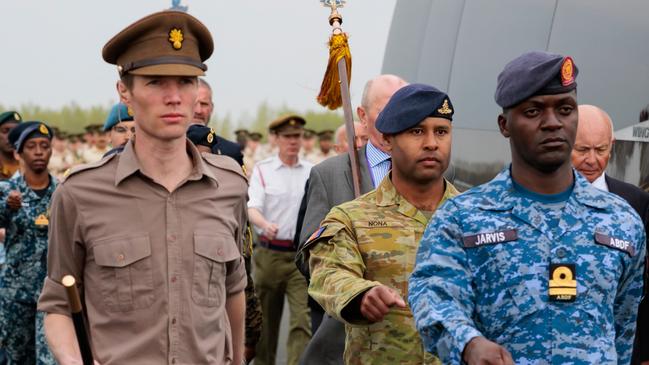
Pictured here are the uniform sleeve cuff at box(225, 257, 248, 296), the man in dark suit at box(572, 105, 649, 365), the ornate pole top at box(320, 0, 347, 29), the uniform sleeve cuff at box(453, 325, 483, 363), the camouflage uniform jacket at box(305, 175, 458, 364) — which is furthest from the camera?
the ornate pole top at box(320, 0, 347, 29)

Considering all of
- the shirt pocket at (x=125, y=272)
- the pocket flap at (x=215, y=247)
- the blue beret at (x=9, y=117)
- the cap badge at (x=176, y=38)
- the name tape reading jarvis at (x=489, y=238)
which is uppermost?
the cap badge at (x=176, y=38)

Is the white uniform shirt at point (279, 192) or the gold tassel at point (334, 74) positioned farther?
the white uniform shirt at point (279, 192)

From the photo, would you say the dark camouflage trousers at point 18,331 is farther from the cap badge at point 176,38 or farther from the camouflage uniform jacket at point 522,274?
the camouflage uniform jacket at point 522,274

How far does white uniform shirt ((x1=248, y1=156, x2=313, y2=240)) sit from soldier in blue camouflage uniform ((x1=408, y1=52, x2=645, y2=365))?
6.98 metres

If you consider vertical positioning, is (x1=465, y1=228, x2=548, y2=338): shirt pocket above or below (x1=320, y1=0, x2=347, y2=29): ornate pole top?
below

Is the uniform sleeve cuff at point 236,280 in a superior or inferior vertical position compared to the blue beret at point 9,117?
superior

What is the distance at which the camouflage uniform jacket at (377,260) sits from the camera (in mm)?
4898

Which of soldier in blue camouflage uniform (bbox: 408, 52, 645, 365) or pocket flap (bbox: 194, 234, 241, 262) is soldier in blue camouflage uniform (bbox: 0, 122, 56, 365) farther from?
soldier in blue camouflage uniform (bbox: 408, 52, 645, 365)

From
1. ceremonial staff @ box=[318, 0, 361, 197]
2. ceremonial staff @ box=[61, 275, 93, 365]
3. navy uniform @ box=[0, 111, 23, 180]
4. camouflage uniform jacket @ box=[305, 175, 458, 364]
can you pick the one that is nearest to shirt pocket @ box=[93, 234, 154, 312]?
ceremonial staff @ box=[61, 275, 93, 365]

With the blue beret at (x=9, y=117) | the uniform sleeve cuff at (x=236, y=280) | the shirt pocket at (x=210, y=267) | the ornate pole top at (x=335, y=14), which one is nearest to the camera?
the shirt pocket at (x=210, y=267)

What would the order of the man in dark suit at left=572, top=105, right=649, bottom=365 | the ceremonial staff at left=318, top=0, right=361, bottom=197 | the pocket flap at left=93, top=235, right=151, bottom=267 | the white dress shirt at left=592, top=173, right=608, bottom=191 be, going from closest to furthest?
the pocket flap at left=93, top=235, right=151, bottom=267 → the man in dark suit at left=572, top=105, right=649, bottom=365 → the white dress shirt at left=592, top=173, right=608, bottom=191 → the ceremonial staff at left=318, top=0, right=361, bottom=197

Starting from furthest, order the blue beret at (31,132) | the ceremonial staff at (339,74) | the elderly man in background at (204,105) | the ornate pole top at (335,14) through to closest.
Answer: the blue beret at (31,132) → the elderly man in background at (204,105) → the ornate pole top at (335,14) → the ceremonial staff at (339,74)

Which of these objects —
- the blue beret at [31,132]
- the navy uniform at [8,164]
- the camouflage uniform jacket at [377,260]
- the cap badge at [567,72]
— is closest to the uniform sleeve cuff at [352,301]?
the camouflage uniform jacket at [377,260]

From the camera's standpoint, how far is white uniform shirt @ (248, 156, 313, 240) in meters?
11.1
